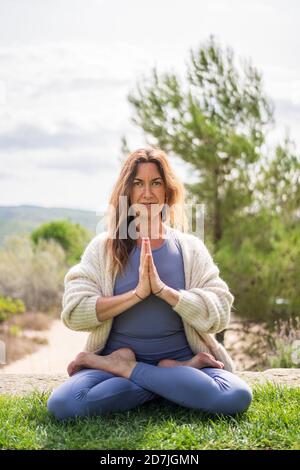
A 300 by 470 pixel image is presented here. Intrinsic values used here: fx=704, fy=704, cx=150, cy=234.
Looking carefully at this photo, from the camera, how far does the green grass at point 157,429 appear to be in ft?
11.0

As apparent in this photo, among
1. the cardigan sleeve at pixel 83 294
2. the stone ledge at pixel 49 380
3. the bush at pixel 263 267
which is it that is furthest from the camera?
the bush at pixel 263 267

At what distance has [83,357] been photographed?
3805 mm

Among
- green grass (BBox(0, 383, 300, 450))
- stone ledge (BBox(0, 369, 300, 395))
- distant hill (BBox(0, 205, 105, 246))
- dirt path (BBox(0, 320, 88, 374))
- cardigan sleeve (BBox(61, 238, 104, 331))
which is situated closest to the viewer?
green grass (BBox(0, 383, 300, 450))

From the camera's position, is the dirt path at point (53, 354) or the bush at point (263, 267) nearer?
the bush at point (263, 267)

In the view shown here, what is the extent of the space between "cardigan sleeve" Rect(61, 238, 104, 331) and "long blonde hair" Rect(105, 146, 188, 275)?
112 millimetres

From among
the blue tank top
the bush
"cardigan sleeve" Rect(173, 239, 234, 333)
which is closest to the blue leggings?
the blue tank top

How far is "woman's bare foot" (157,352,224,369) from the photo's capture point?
3.74 m

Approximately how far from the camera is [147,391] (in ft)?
12.2

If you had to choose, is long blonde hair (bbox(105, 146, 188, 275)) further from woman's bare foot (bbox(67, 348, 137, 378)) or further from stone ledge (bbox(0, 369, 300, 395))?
stone ledge (bbox(0, 369, 300, 395))

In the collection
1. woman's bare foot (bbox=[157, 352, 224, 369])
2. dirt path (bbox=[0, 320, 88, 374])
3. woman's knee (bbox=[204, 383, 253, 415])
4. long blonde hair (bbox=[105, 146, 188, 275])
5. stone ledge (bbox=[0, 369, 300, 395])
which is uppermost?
long blonde hair (bbox=[105, 146, 188, 275])

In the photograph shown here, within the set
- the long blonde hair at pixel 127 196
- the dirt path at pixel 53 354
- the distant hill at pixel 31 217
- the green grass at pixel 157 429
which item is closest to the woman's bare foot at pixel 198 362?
the green grass at pixel 157 429

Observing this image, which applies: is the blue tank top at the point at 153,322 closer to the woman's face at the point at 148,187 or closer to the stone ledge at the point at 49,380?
the woman's face at the point at 148,187

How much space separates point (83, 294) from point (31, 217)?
10311 mm

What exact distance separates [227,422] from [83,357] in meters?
0.84
